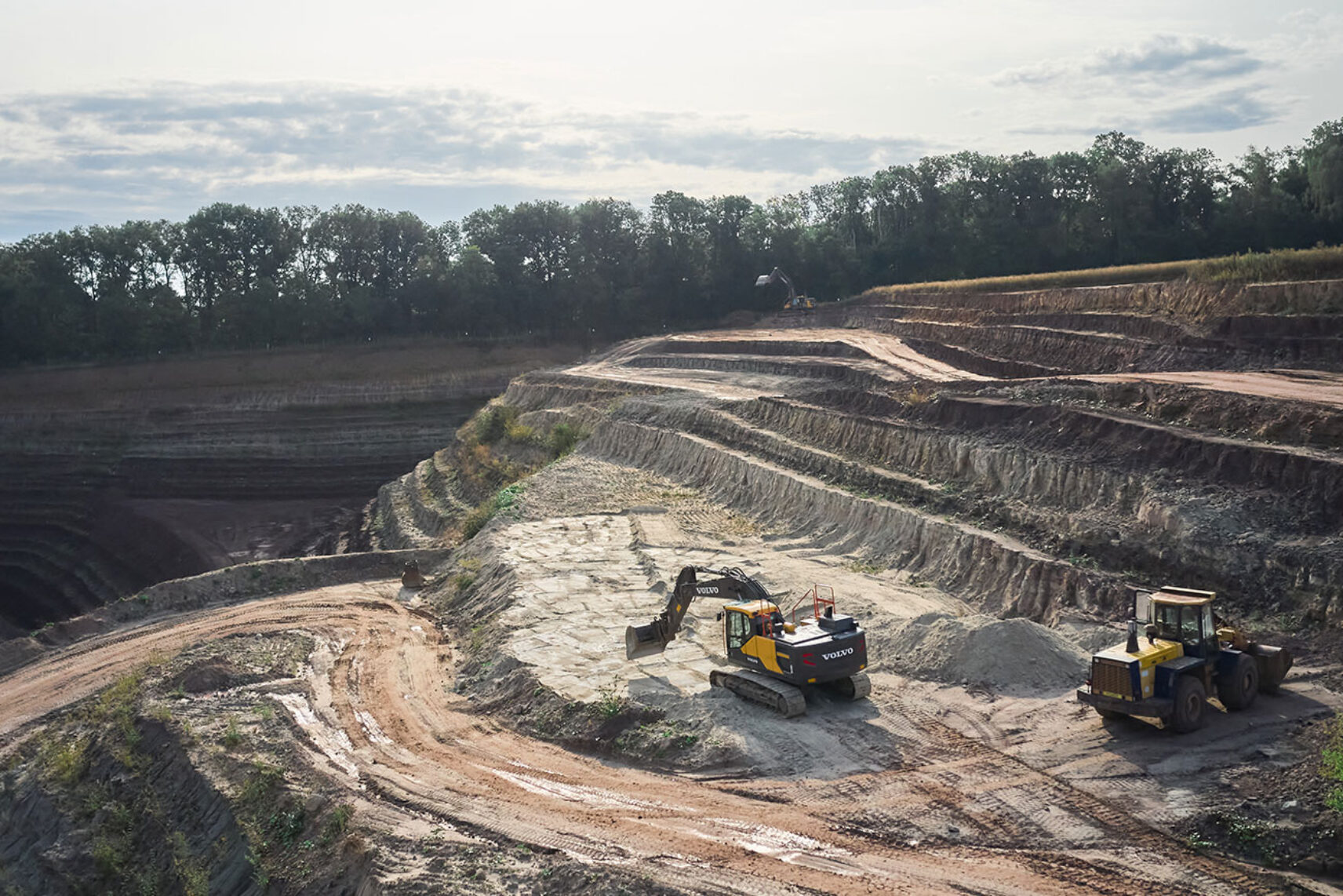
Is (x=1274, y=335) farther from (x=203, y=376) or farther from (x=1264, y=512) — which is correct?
(x=203, y=376)

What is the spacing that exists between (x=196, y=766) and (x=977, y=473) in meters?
18.0

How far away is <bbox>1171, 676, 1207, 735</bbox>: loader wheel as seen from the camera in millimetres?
15141

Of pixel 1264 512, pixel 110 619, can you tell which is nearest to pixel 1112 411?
pixel 1264 512

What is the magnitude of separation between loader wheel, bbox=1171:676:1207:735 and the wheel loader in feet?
0.04

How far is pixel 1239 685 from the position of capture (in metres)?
15.6

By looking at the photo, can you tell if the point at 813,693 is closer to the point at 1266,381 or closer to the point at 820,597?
the point at 820,597

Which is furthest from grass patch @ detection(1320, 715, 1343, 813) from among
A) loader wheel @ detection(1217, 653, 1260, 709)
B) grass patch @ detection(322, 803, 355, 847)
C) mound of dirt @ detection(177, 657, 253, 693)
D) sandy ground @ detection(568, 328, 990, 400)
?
sandy ground @ detection(568, 328, 990, 400)

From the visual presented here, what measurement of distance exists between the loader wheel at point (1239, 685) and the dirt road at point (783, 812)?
3.18 metres

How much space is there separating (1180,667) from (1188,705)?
0.54 metres

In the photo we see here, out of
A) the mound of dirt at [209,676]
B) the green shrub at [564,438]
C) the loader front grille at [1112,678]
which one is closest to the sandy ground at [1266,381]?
the loader front grille at [1112,678]

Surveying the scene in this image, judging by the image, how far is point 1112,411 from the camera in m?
26.1

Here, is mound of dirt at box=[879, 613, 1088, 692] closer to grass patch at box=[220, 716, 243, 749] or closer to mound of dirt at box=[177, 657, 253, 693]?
grass patch at box=[220, 716, 243, 749]

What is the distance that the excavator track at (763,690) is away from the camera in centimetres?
1716

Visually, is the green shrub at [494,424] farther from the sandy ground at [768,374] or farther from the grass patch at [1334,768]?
the grass patch at [1334,768]
